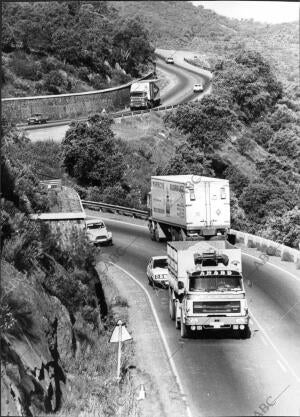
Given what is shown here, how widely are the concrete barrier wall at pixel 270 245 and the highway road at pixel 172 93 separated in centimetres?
2658

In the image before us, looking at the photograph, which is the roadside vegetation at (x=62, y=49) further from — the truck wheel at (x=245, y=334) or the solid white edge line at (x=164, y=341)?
the truck wheel at (x=245, y=334)

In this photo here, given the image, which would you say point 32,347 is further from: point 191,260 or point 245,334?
point 245,334

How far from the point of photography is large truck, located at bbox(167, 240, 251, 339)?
22.4 m

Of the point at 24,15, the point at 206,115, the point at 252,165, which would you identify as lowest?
the point at 252,165

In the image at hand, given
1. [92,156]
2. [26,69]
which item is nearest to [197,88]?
[26,69]

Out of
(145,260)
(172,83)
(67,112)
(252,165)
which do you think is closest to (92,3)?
(172,83)

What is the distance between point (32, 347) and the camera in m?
15.6

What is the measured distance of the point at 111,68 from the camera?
9744 cm

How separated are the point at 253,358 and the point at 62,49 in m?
69.1

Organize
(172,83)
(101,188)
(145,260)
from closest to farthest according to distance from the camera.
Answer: (145,260) < (101,188) < (172,83)

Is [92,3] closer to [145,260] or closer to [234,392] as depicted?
[145,260]

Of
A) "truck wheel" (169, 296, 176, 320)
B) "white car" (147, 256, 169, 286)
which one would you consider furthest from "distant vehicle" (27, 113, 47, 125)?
"truck wheel" (169, 296, 176, 320)

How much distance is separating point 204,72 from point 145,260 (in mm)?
97282

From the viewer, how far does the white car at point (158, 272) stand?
29.5 m
